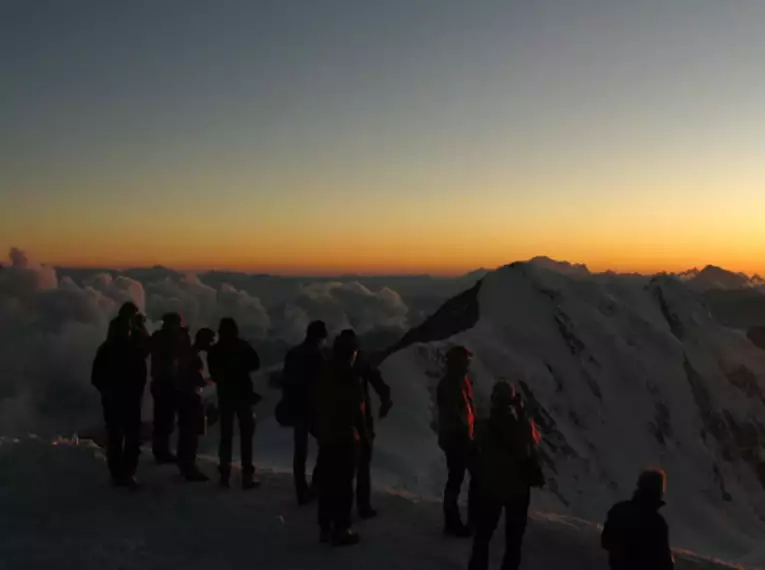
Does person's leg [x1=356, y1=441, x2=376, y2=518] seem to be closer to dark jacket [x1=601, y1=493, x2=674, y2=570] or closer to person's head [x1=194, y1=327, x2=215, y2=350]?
person's head [x1=194, y1=327, x2=215, y2=350]

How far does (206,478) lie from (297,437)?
2171 millimetres

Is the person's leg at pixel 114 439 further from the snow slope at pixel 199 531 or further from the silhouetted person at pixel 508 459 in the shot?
the silhouetted person at pixel 508 459

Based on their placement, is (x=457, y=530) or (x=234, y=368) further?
(x=234, y=368)

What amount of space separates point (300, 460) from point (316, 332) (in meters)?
2.01

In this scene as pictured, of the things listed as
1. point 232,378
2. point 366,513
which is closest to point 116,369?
point 232,378

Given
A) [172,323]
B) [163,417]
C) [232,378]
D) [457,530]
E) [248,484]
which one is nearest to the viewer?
[457,530]

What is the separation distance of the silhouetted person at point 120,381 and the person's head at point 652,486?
7.33m

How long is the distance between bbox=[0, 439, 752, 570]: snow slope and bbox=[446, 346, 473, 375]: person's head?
238 centimetres

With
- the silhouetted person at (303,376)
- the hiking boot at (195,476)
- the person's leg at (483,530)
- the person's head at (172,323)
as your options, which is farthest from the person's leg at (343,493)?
the person's head at (172,323)

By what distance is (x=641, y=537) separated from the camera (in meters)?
7.16

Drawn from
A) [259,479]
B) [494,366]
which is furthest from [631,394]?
[259,479]

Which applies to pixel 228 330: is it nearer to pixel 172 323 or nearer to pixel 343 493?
pixel 172 323

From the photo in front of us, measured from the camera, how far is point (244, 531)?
33.4ft

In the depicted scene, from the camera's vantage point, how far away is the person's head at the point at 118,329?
11.0 metres
